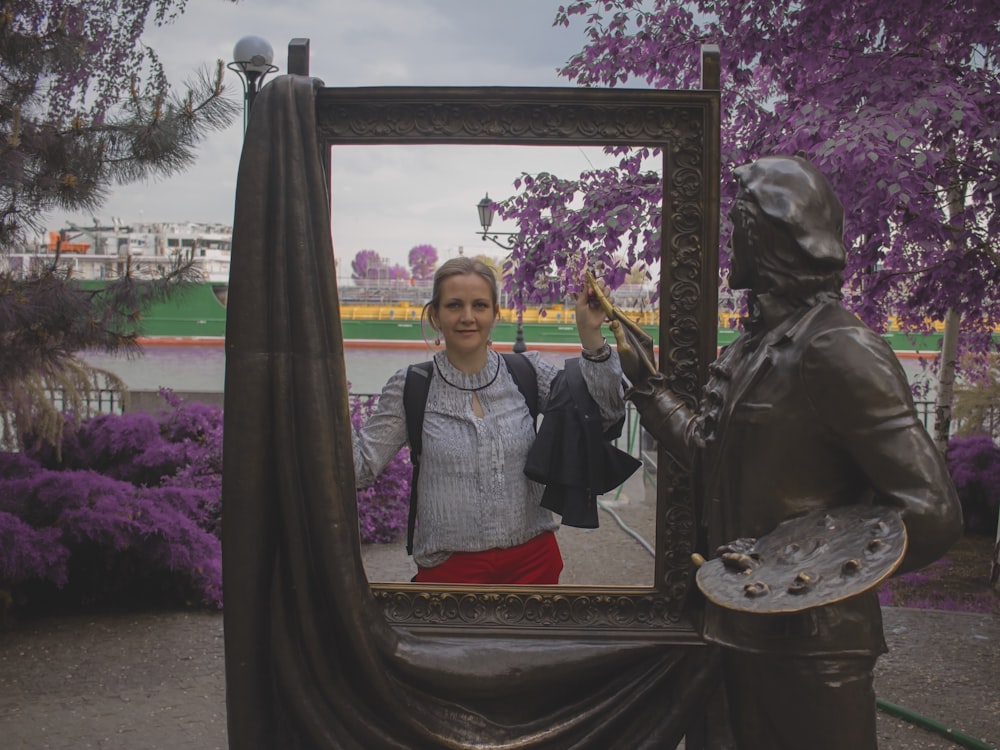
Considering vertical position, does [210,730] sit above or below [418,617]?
below

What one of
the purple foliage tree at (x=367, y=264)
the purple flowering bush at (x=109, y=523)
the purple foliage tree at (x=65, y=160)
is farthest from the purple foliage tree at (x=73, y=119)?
→ the purple foliage tree at (x=367, y=264)

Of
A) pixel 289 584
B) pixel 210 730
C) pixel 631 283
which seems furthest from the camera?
pixel 210 730

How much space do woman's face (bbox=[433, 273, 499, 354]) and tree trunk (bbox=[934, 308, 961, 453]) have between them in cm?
566

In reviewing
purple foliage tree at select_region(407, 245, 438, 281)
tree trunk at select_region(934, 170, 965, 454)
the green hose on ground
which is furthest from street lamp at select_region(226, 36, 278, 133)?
the green hose on ground

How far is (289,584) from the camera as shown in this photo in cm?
274

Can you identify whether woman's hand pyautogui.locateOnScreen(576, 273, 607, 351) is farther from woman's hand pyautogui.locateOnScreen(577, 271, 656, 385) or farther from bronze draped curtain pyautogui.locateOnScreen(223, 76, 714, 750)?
bronze draped curtain pyautogui.locateOnScreen(223, 76, 714, 750)

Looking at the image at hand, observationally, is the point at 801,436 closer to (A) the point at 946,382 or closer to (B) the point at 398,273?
(B) the point at 398,273

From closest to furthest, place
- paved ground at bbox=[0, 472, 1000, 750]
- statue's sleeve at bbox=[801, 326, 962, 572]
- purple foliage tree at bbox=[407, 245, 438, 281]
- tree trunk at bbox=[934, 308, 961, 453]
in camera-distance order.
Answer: statue's sleeve at bbox=[801, 326, 962, 572] → purple foliage tree at bbox=[407, 245, 438, 281] → paved ground at bbox=[0, 472, 1000, 750] → tree trunk at bbox=[934, 308, 961, 453]

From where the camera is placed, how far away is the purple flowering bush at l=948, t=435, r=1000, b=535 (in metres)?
7.81

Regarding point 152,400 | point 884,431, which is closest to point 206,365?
point 884,431

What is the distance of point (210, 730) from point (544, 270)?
2.97m

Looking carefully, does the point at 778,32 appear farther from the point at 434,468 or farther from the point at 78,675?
the point at 78,675

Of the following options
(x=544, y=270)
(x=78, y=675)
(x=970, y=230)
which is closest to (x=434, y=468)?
(x=544, y=270)

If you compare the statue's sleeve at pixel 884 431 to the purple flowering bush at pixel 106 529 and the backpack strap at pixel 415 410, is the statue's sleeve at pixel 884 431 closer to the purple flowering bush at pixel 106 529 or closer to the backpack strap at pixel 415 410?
the backpack strap at pixel 415 410
